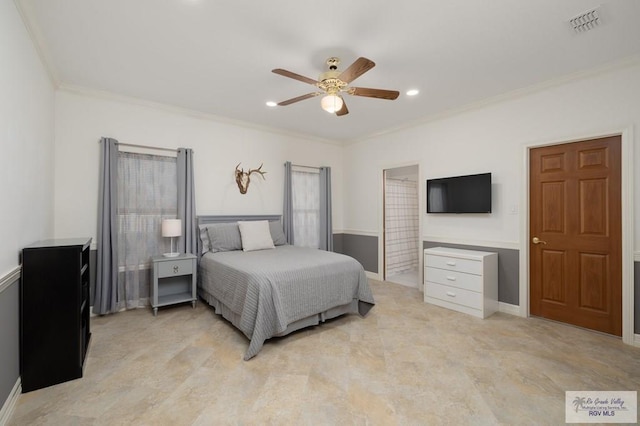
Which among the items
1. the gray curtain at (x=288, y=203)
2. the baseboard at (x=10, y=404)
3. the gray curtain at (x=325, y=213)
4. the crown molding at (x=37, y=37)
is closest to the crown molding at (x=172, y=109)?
the crown molding at (x=37, y=37)

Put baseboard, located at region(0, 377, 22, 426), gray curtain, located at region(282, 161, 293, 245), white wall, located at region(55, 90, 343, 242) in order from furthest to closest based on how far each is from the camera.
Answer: gray curtain, located at region(282, 161, 293, 245) → white wall, located at region(55, 90, 343, 242) → baseboard, located at region(0, 377, 22, 426)

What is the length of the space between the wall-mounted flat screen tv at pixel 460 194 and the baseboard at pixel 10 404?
4.51m

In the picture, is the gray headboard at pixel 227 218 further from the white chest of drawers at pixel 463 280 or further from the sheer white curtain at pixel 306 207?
the white chest of drawers at pixel 463 280

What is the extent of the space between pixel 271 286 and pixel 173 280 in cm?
198

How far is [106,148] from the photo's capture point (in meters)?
3.33

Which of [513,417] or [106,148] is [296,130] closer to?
[106,148]

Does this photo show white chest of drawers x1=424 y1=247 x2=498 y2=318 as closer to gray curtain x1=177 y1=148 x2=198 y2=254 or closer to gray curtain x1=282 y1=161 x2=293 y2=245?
gray curtain x1=282 y1=161 x2=293 y2=245

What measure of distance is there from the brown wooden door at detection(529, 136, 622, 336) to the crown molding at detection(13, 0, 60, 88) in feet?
15.7

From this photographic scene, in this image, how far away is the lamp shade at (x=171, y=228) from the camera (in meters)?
3.53

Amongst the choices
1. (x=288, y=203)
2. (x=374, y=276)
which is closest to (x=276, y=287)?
(x=288, y=203)

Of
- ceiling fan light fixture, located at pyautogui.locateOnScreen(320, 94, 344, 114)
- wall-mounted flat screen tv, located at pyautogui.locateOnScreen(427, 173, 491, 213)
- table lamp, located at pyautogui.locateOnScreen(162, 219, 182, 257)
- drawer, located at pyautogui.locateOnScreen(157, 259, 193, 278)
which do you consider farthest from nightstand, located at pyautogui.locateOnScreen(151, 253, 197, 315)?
wall-mounted flat screen tv, located at pyautogui.locateOnScreen(427, 173, 491, 213)

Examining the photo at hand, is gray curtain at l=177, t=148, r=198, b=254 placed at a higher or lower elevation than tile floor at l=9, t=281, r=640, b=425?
higher

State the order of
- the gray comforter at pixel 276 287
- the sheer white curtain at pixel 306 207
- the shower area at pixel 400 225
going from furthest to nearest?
the shower area at pixel 400 225
the sheer white curtain at pixel 306 207
the gray comforter at pixel 276 287

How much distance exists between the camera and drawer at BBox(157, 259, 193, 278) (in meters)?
3.39
